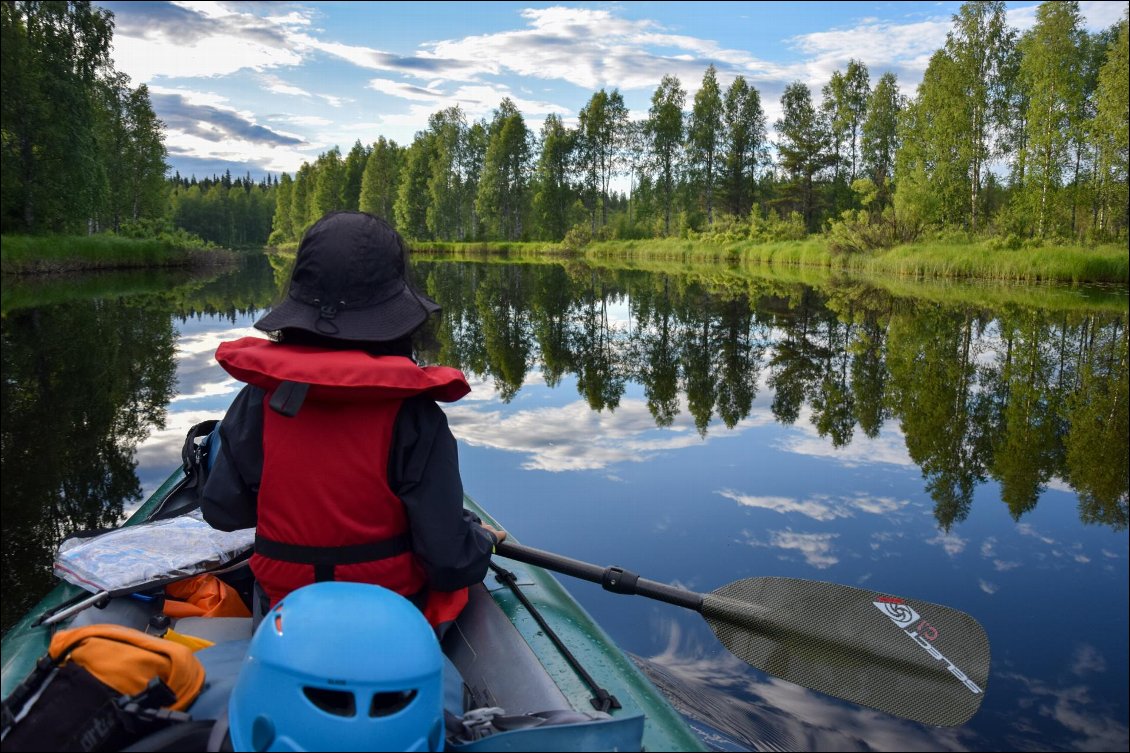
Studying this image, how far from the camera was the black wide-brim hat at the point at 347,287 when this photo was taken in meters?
1.89

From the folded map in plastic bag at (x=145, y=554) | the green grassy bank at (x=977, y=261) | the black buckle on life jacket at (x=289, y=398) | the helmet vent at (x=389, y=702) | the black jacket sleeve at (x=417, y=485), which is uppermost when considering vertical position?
the green grassy bank at (x=977, y=261)

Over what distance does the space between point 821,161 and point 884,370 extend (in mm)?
33983

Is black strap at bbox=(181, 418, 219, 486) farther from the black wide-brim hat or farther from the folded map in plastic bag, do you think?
the black wide-brim hat

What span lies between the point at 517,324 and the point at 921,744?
33.7 ft

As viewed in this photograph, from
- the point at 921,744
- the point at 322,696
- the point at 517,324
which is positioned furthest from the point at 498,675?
the point at 517,324

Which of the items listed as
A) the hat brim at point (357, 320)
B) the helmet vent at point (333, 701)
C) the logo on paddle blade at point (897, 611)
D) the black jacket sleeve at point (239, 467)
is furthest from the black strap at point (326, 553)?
the logo on paddle blade at point (897, 611)

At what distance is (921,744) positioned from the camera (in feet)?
8.33

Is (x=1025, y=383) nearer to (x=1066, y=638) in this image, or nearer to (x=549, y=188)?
(x=1066, y=638)

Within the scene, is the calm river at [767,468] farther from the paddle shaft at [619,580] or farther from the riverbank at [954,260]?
the riverbank at [954,260]

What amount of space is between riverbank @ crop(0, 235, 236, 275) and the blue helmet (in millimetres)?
21982

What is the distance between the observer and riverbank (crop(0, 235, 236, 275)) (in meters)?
19.7

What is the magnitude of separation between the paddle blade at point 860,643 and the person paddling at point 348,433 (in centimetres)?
152

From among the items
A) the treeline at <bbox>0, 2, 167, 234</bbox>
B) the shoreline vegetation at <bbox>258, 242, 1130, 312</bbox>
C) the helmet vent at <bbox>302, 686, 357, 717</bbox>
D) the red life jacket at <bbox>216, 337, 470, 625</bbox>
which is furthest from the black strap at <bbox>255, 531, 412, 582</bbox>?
the treeline at <bbox>0, 2, 167, 234</bbox>

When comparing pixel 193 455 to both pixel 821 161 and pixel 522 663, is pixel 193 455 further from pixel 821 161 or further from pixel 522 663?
pixel 821 161
